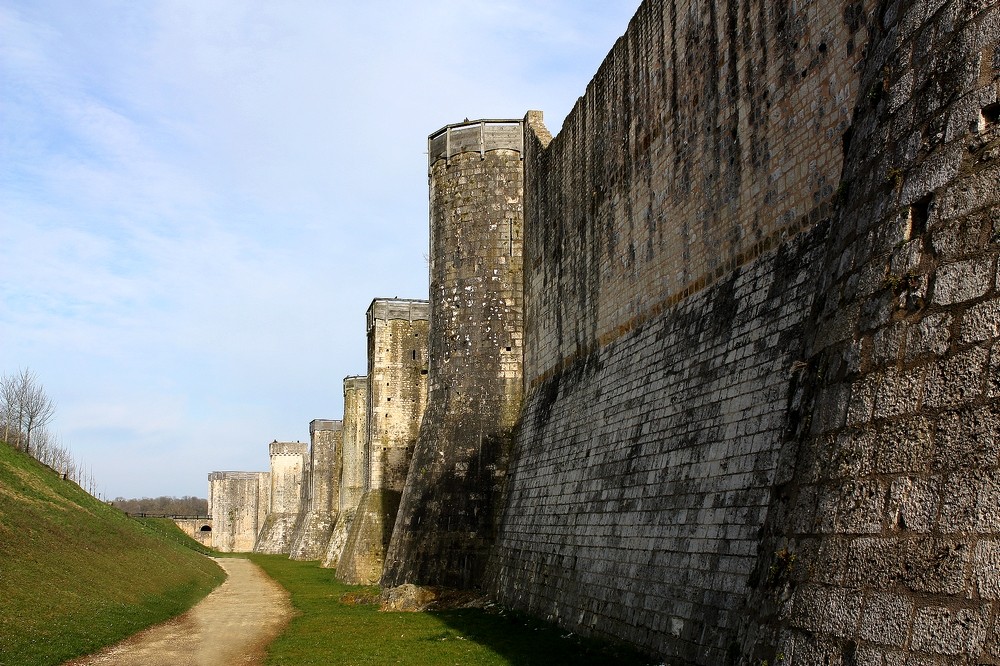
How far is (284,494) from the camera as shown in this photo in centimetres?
6469

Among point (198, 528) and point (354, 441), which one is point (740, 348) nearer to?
point (354, 441)

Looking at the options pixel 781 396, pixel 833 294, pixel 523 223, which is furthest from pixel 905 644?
pixel 523 223

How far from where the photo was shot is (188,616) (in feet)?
62.4

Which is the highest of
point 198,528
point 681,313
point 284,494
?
point 681,313

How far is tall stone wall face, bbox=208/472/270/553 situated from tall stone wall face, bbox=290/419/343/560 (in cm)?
2595

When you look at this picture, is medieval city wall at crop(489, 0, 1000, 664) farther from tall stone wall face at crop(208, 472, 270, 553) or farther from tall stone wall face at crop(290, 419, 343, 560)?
tall stone wall face at crop(208, 472, 270, 553)

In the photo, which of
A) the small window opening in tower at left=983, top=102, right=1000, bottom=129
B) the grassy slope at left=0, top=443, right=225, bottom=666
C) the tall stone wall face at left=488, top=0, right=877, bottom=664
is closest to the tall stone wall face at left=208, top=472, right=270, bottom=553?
the grassy slope at left=0, top=443, right=225, bottom=666

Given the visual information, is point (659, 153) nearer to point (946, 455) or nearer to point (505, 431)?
point (505, 431)

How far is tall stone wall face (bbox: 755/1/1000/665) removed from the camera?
3.83 metres

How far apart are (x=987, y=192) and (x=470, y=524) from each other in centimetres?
1560

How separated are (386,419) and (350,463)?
27.2 feet

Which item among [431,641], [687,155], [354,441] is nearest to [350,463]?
[354,441]

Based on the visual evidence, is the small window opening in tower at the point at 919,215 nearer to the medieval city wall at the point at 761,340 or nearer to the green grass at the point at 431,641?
the medieval city wall at the point at 761,340

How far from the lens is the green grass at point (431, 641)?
11.3 meters
